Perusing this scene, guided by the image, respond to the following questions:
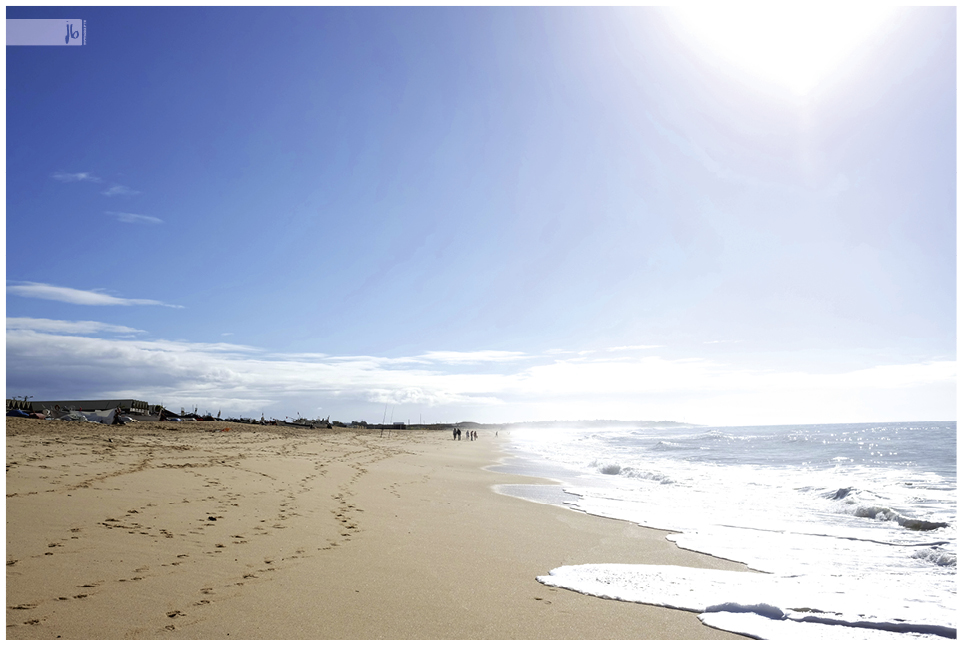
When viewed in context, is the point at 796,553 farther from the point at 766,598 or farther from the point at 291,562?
the point at 291,562

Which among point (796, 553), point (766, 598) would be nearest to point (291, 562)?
point (766, 598)

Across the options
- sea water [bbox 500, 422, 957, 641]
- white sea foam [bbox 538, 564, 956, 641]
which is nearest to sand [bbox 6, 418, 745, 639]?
white sea foam [bbox 538, 564, 956, 641]

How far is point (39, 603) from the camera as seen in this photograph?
170 inches

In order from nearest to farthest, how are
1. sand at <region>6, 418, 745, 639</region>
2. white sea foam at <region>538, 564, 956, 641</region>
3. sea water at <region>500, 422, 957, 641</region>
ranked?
sand at <region>6, 418, 745, 639</region> < white sea foam at <region>538, 564, 956, 641</region> < sea water at <region>500, 422, 957, 641</region>

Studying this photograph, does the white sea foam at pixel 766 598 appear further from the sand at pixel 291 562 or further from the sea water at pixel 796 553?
the sand at pixel 291 562

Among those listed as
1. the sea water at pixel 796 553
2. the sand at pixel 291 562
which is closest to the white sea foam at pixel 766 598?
the sea water at pixel 796 553

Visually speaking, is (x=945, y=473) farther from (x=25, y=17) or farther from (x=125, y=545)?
(x=25, y=17)

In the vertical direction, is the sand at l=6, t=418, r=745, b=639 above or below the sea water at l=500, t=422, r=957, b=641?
above

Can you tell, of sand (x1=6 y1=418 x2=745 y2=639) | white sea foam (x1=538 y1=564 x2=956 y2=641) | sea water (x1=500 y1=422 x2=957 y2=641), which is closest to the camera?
sand (x1=6 y1=418 x2=745 y2=639)

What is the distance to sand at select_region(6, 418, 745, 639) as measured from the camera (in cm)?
438

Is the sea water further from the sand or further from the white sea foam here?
the sand

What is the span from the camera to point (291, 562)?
5.86m

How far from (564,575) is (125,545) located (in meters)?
4.95

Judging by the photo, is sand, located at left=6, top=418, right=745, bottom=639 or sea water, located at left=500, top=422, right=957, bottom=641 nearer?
sand, located at left=6, top=418, right=745, bottom=639
